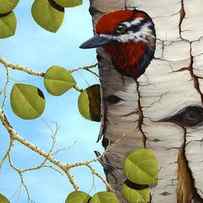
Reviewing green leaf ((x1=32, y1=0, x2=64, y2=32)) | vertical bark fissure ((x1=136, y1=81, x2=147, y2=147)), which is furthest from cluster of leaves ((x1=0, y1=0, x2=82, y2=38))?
vertical bark fissure ((x1=136, y1=81, x2=147, y2=147))

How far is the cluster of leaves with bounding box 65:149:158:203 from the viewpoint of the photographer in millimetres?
574

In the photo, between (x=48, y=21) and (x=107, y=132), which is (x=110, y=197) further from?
(x=48, y=21)

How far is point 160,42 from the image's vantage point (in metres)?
0.56

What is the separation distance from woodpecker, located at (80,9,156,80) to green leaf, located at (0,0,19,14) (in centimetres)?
10

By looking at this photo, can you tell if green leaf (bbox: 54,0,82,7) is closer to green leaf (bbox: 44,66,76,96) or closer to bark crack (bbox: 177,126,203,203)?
green leaf (bbox: 44,66,76,96)

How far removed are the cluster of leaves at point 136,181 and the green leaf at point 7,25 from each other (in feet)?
0.65

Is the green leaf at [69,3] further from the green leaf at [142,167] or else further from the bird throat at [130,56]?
the green leaf at [142,167]

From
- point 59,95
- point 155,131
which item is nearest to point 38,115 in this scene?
point 59,95

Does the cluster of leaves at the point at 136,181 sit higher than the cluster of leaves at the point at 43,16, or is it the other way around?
the cluster of leaves at the point at 43,16

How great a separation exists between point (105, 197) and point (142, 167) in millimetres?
52

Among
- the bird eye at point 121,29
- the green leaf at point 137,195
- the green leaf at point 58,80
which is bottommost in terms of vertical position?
the green leaf at point 137,195

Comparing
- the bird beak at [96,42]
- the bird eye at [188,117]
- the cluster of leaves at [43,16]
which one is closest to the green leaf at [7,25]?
the cluster of leaves at [43,16]

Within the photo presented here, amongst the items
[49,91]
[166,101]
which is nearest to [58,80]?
[49,91]

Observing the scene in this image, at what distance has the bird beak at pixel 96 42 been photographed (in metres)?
0.58
